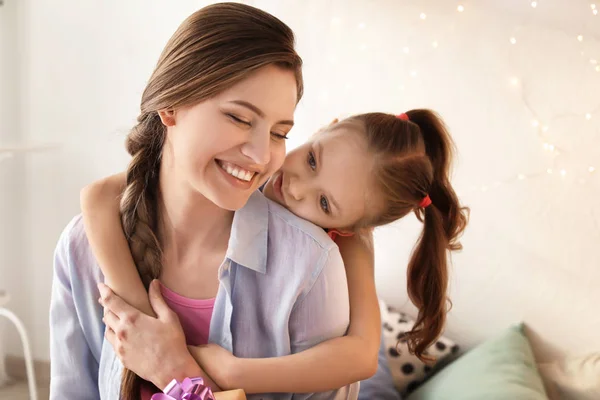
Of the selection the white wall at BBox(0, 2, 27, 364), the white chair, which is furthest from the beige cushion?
the white wall at BBox(0, 2, 27, 364)

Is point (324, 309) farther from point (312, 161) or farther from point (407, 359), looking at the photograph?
point (407, 359)

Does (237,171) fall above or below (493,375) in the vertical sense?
above

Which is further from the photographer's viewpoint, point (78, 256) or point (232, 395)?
point (78, 256)

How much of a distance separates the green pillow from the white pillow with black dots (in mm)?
71

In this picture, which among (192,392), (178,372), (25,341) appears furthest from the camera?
(25,341)

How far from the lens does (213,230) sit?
1364 mm

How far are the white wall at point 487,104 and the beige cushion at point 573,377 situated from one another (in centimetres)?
4

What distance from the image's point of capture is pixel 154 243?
1.36 meters

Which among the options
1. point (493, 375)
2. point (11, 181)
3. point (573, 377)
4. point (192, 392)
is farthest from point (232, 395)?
point (11, 181)

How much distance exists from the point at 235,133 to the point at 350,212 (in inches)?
13.4

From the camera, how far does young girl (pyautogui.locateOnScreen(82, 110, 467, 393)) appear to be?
124 centimetres

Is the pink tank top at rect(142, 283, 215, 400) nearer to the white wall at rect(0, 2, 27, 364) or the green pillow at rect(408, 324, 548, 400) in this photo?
the green pillow at rect(408, 324, 548, 400)

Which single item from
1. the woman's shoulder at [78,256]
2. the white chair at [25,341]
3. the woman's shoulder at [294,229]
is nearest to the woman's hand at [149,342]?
the woman's shoulder at [78,256]

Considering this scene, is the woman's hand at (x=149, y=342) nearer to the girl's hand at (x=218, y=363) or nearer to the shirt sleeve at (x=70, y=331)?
the girl's hand at (x=218, y=363)
